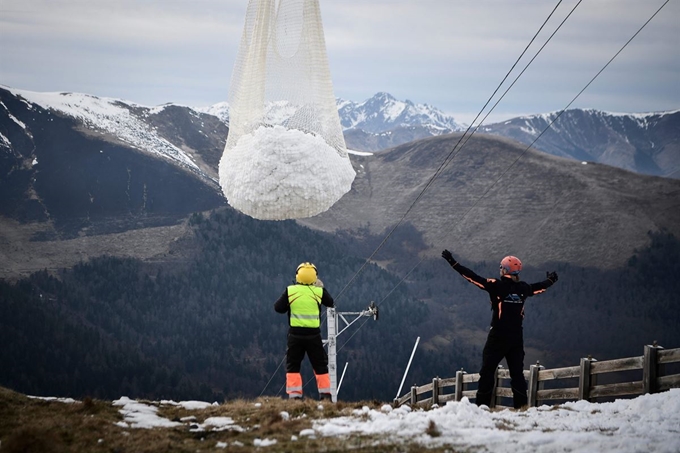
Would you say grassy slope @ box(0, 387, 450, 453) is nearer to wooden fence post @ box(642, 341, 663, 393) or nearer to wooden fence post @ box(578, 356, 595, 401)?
wooden fence post @ box(578, 356, 595, 401)

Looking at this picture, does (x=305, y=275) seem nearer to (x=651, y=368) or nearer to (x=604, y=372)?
(x=604, y=372)

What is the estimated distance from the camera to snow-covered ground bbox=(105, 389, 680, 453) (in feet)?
24.1

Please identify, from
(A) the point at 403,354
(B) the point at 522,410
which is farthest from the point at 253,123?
(A) the point at 403,354

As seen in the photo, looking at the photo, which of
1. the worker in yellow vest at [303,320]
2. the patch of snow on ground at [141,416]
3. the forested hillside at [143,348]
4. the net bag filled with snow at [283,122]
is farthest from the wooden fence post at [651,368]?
the forested hillside at [143,348]

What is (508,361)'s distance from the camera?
11500 millimetres

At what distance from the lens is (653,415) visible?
844 cm

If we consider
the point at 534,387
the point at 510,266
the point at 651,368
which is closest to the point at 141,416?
the point at 510,266

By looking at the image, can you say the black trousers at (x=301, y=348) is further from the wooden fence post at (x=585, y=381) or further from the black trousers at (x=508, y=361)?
the wooden fence post at (x=585, y=381)

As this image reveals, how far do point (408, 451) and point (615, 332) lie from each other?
21022 cm

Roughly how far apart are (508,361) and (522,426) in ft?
9.89

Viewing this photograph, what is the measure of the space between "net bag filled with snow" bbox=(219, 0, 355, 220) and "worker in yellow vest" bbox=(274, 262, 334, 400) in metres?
1.30

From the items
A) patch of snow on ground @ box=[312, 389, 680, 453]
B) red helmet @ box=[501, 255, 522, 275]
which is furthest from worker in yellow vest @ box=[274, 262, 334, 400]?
red helmet @ box=[501, 255, 522, 275]

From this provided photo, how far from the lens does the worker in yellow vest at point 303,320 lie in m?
11.9

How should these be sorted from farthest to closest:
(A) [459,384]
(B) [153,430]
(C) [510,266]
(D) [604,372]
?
(A) [459,384] < (C) [510,266] < (D) [604,372] < (B) [153,430]
